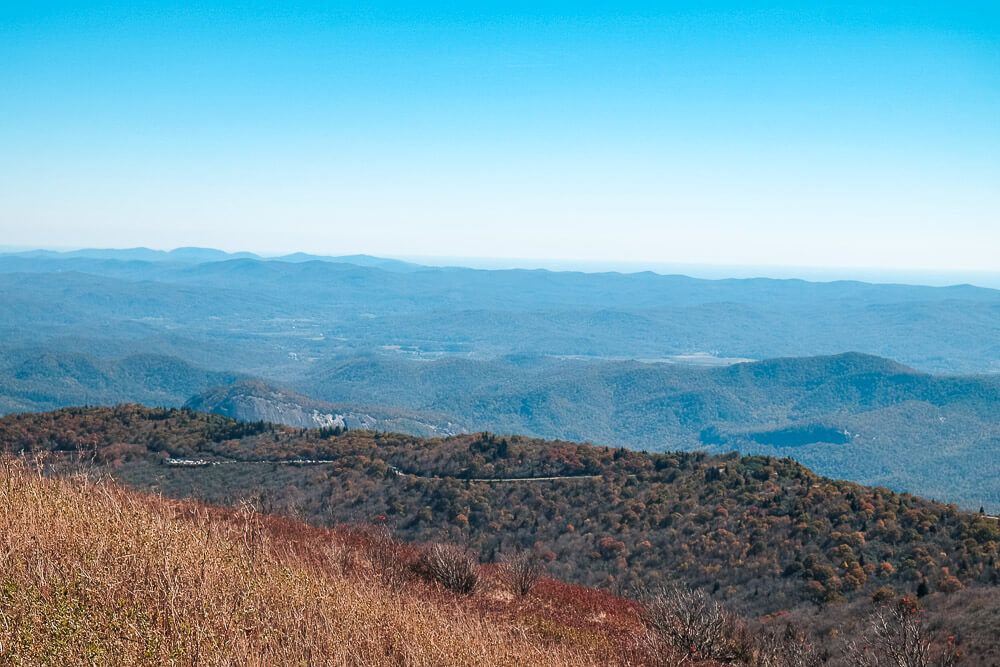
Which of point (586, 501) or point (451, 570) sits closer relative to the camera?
point (451, 570)

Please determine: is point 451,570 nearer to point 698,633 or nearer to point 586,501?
point 698,633

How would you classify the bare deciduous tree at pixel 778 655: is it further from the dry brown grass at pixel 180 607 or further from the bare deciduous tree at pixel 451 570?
the bare deciduous tree at pixel 451 570

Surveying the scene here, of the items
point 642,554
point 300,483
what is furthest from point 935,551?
point 300,483

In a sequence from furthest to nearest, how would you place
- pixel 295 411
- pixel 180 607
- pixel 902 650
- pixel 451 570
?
pixel 295 411, pixel 451 570, pixel 902 650, pixel 180 607

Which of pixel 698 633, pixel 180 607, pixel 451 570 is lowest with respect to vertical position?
pixel 698 633

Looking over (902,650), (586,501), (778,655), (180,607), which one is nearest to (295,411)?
(586,501)

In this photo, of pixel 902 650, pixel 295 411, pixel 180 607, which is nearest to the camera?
pixel 180 607

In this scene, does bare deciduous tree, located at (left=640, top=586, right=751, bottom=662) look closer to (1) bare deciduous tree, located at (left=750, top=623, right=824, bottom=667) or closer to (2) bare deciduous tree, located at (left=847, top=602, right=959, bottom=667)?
(1) bare deciduous tree, located at (left=750, top=623, right=824, bottom=667)

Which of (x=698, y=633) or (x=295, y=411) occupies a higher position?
(x=698, y=633)

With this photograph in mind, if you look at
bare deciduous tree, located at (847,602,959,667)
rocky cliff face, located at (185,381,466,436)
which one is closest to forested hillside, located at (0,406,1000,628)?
bare deciduous tree, located at (847,602,959,667)

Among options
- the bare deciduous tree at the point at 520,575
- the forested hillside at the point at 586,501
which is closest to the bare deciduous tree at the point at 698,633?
the bare deciduous tree at the point at 520,575
